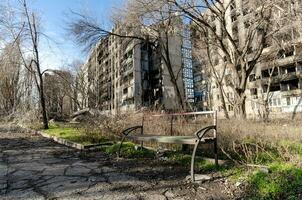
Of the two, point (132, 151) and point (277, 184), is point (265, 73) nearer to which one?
point (132, 151)

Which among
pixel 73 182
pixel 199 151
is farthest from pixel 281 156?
pixel 73 182

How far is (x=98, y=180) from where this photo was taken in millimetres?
5848

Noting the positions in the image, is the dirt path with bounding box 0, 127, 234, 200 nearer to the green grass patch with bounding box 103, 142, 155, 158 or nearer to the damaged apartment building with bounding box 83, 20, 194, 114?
the green grass patch with bounding box 103, 142, 155, 158

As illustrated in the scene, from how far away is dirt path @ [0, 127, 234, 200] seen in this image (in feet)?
16.0

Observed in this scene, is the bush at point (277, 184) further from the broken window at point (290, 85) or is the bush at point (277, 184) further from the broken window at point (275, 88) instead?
the broken window at point (275, 88)

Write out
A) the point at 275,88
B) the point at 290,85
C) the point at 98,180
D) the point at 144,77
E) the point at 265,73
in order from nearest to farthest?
the point at 98,180, the point at 290,85, the point at 275,88, the point at 265,73, the point at 144,77

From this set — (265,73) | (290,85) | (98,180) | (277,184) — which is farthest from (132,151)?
(265,73)

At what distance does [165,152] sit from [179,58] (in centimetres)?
5440

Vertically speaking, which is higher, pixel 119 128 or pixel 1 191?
pixel 119 128

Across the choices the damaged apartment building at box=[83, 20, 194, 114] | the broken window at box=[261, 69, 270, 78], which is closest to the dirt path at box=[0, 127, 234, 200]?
the broken window at box=[261, 69, 270, 78]

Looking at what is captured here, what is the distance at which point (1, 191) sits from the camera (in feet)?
17.2

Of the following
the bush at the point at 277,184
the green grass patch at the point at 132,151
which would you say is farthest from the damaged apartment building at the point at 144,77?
the bush at the point at 277,184

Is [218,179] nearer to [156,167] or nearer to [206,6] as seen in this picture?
[156,167]

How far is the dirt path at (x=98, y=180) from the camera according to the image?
4879 mm
